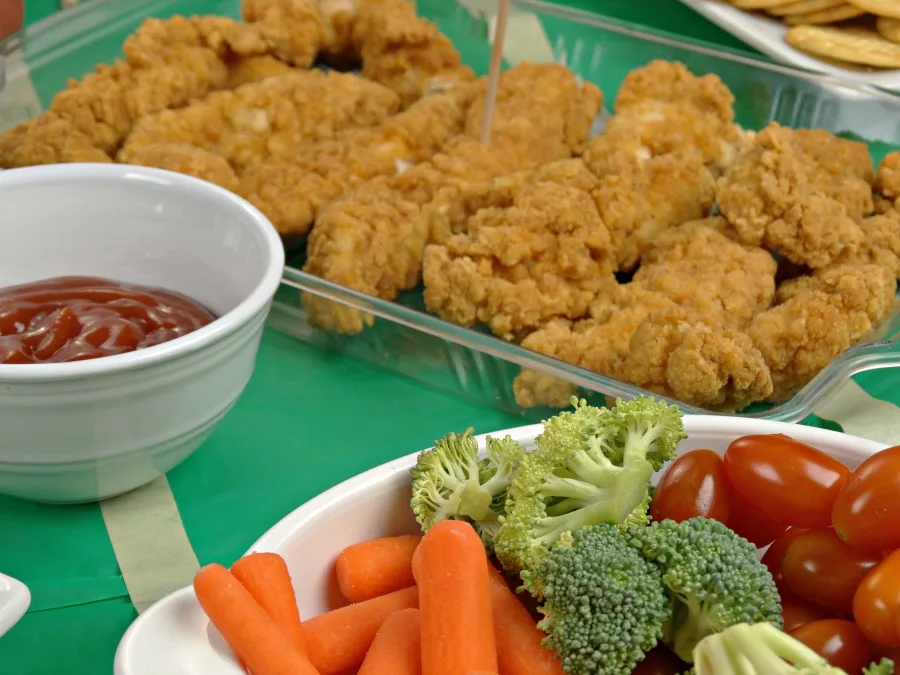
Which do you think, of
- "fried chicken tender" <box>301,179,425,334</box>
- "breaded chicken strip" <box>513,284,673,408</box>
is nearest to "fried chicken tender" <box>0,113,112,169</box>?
"fried chicken tender" <box>301,179,425,334</box>

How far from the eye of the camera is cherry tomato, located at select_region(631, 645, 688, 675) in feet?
3.53

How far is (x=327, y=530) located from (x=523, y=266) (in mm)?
966

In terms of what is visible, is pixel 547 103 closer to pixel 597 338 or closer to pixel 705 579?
pixel 597 338

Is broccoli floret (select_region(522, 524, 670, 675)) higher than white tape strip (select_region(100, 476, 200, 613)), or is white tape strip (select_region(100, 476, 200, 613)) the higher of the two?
broccoli floret (select_region(522, 524, 670, 675))

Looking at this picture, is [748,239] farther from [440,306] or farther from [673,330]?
[440,306]

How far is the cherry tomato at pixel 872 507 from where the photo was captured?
105 centimetres

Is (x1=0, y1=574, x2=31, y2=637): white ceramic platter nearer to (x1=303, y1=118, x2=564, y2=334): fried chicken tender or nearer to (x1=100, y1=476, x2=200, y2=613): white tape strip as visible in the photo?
(x1=100, y1=476, x2=200, y2=613): white tape strip

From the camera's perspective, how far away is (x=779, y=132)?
217 centimetres

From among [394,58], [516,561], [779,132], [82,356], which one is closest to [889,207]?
[779,132]

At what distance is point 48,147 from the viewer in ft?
7.75

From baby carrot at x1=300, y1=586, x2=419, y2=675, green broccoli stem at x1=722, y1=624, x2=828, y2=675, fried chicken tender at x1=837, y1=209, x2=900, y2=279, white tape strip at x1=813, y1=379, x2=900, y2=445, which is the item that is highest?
green broccoli stem at x1=722, y1=624, x2=828, y2=675

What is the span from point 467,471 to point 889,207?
1.45 m

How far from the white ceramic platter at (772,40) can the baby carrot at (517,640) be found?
2096 mm

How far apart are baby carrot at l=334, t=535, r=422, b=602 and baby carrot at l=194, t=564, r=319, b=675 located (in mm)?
125
